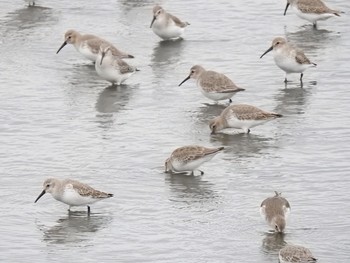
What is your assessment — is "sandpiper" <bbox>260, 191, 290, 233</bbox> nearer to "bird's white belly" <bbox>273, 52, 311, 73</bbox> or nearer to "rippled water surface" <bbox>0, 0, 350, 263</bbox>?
"rippled water surface" <bbox>0, 0, 350, 263</bbox>

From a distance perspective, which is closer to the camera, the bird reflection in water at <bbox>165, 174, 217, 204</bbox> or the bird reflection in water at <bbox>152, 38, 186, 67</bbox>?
the bird reflection in water at <bbox>165, 174, 217, 204</bbox>

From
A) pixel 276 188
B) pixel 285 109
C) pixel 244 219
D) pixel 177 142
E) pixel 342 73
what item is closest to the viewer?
pixel 244 219

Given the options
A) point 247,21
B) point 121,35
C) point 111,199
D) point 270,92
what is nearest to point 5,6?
point 121,35

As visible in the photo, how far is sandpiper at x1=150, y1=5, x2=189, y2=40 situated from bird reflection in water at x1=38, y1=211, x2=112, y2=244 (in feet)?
41.8

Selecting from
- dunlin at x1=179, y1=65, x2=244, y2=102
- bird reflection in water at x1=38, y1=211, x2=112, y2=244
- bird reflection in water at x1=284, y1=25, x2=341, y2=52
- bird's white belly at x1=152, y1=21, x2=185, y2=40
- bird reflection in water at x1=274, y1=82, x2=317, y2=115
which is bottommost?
bird reflection in water at x1=284, y1=25, x2=341, y2=52

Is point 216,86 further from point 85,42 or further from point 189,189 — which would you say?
point 189,189

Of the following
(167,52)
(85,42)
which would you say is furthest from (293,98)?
(85,42)

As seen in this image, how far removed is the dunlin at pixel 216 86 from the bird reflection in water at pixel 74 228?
7226mm

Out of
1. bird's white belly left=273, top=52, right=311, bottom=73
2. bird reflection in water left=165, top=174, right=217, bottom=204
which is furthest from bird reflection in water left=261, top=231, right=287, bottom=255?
bird's white belly left=273, top=52, right=311, bottom=73

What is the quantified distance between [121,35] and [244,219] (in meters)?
14.5

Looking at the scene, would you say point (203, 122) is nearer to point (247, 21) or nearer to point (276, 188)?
point (276, 188)

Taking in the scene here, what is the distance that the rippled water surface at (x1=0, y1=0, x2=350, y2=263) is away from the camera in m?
21.5

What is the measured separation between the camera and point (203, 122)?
28516 millimetres

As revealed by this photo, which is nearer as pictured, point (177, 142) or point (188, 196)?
point (188, 196)
